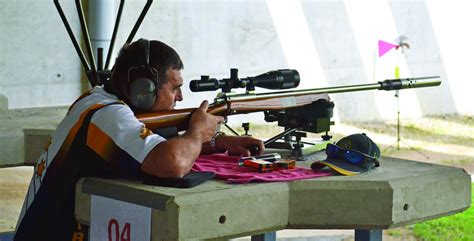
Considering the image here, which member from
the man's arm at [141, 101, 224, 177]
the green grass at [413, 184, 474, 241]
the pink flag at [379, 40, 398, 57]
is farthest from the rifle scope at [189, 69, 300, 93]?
the pink flag at [379, 40, 398, 57]

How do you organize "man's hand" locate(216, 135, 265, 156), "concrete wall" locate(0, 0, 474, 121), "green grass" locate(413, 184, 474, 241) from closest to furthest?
1. "man's hand" locate(216, 135, 265, 156)
2. "green grass" locate(413, 184, 474, 241)
3. "concrete wall" locate(0, 0, 474, 121)

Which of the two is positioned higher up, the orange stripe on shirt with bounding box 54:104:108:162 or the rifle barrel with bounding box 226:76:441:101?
the rifle barrel with bounding box 226:76:441:101

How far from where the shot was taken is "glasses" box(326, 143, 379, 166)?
3.74 meters

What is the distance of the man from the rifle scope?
152 millimetres

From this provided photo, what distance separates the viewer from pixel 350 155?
3758 mm

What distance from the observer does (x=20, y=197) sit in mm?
7730

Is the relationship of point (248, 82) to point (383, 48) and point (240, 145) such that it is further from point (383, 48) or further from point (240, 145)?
point (383, 48)

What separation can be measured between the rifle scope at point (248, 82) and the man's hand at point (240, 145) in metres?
0.19

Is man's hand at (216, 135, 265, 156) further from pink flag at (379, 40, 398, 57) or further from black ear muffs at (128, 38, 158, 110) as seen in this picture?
pink flag at (379, 40, 398, 57)

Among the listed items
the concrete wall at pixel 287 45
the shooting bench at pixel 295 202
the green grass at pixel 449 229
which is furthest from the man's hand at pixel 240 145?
the concrete wall at pixel 287 45

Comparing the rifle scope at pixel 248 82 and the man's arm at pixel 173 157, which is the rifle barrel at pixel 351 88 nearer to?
the rifle scope at pixel 248 82

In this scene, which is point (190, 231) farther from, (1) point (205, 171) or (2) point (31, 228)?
(2) point (31, 228)

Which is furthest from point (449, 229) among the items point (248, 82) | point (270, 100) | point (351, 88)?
point (248, 82)

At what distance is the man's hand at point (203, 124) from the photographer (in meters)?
3.60
